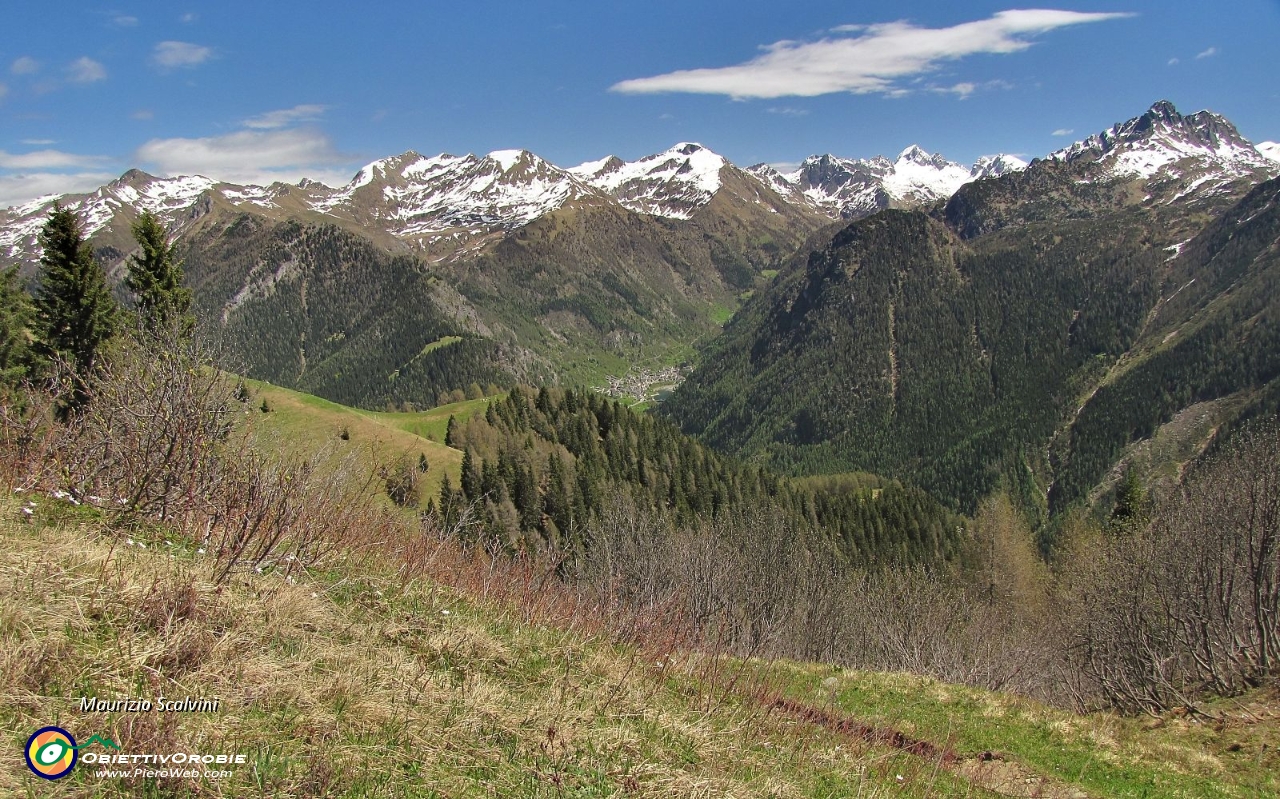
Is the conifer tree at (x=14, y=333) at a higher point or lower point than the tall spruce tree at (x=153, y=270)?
lower

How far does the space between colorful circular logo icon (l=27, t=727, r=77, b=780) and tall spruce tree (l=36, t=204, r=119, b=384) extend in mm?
38154

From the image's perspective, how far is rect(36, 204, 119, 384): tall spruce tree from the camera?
34000 millimetres

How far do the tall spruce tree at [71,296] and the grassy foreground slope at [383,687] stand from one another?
3472 cm

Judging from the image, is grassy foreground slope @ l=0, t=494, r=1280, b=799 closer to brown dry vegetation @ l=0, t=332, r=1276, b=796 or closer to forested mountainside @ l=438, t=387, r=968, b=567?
brown dry vegetation @ l=0, t=332, r=1276, b=796

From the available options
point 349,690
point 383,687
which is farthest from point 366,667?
point 349,690

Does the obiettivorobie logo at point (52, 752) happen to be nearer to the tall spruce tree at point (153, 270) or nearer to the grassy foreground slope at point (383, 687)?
the grassy foreground slope at point (383, 687)

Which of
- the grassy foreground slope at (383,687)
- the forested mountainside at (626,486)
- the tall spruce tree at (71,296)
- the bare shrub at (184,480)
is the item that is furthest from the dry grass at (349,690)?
the forested mountainside at (626,486)

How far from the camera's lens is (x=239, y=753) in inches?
208

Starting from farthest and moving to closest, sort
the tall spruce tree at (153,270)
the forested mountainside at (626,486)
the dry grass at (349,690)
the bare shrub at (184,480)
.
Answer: the forested mountainside at (626,486) → the tall spruce tree at (153,270) → the bare shrub at (184,480) → the dry grass at (349,690)

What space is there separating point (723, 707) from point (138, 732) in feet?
23.3

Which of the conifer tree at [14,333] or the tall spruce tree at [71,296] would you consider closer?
the tall spruce tree at [71,296]

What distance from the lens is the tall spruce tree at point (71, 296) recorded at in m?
Result: 34.0

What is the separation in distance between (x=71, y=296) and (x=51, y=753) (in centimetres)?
4142

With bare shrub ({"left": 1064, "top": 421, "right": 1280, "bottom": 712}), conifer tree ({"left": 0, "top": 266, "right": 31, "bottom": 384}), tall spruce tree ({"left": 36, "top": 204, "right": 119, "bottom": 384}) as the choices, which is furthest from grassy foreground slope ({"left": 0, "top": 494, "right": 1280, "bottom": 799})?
conifer tree ({"left": 0, "top": 266, "right": 31, "bottom": 384})
